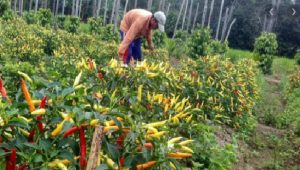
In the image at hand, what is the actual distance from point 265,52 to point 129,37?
11116 mm

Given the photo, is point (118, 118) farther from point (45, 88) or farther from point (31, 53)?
point (31, 53)

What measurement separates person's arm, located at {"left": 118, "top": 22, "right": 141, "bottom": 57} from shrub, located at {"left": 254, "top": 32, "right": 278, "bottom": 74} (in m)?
10.6

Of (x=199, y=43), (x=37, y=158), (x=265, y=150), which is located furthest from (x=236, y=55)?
(x=37, y=158)

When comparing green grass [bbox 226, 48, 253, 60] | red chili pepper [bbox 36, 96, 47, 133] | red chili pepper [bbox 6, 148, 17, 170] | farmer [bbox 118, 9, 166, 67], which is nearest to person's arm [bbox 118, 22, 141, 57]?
farmer [bbox 118, 9, 166, 67]

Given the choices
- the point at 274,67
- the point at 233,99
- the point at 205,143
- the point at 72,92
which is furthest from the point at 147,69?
the point at 274,67

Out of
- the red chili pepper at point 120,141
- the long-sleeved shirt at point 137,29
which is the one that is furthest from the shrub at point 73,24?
the red chili pepper at point 120,141

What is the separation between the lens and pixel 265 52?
1573 centimetres

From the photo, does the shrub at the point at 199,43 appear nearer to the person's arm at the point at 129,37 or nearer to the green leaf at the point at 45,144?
the person's arm at the point at 129,37

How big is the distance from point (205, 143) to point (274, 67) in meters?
15.0

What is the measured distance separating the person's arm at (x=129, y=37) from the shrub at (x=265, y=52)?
10557 mm

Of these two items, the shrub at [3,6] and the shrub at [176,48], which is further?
the shrub at [176,48]

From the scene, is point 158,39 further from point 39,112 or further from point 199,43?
point 39,112

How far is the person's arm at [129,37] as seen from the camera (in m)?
5.41

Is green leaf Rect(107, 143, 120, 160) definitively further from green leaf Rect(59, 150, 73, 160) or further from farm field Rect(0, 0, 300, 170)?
green leaf Rect(59, 150, 73, 160)
